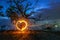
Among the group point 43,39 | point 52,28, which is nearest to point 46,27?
point 52,28

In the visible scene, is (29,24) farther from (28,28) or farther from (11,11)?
(11,11)

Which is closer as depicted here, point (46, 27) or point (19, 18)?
point (19, 18)

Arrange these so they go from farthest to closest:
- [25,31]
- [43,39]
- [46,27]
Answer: [46,27] < [25,31] < [43,39]

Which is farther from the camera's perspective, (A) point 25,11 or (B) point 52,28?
(B) point 52,28

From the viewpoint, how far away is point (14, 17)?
124 ft

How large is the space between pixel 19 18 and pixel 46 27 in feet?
32.0

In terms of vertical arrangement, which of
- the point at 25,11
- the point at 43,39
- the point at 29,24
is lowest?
the point at 43,39

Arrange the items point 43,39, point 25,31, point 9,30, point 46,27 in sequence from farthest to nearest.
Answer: point 46,27
point 9,30
point 25,31
point 43,39

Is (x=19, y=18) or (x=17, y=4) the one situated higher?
(x=17, y=4)

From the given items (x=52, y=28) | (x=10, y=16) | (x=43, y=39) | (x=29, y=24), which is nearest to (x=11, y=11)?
(x=10, y=16)

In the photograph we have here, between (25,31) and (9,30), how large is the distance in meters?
4.57

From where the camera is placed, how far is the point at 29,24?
37406 millimetres

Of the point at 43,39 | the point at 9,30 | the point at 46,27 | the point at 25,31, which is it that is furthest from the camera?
the point at 46,27

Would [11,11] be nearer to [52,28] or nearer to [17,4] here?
[17,4]
